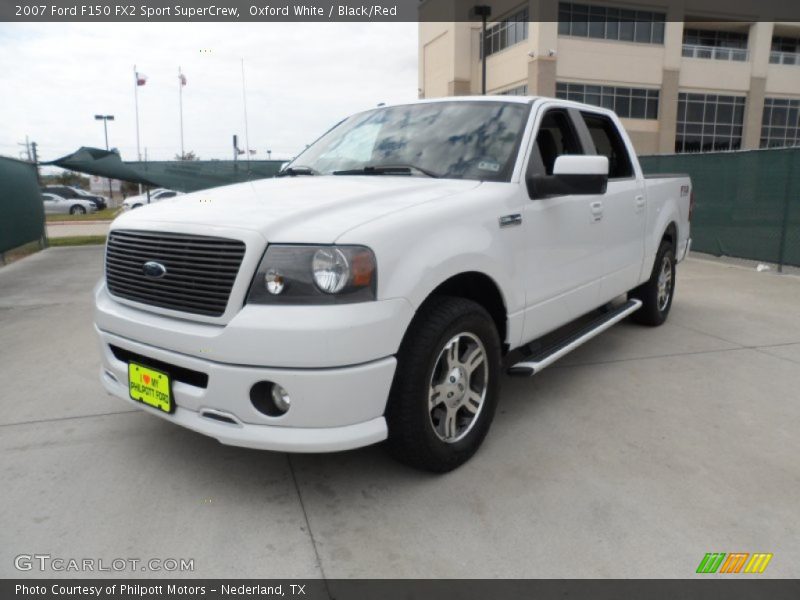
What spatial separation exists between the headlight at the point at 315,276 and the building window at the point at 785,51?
41137mm

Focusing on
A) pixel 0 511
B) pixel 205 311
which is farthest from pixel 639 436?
pixel 0 511

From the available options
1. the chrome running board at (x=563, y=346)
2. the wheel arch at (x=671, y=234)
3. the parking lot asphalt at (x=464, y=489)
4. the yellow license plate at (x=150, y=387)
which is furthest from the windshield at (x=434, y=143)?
the wheel arch at (x=671, y=234)

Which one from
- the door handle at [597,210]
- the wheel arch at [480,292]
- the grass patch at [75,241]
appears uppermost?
the door handle at [597,210]

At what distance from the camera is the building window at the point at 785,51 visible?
35531 mm

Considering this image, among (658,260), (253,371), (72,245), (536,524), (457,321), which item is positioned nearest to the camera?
(253,371)

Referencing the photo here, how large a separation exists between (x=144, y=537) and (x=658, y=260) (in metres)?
4.81

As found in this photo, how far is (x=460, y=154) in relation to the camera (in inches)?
141

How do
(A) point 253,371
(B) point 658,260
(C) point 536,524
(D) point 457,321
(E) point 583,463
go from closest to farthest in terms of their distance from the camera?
(A) point 253,371
(C) point 536,524
(D) point 457,321
(E) point 583,463
(B) point 658,260

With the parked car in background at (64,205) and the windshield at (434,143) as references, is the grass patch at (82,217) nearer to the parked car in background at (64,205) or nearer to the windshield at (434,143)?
the parked car in background at (64,205)

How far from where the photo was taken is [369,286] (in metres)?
2.54

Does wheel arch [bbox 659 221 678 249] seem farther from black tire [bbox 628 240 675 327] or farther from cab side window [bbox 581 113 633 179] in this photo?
cab side window [bbox 581 113 633 179]

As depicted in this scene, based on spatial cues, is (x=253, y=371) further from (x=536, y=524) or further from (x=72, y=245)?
(x=72, y=245)

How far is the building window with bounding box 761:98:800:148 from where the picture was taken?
117ft
